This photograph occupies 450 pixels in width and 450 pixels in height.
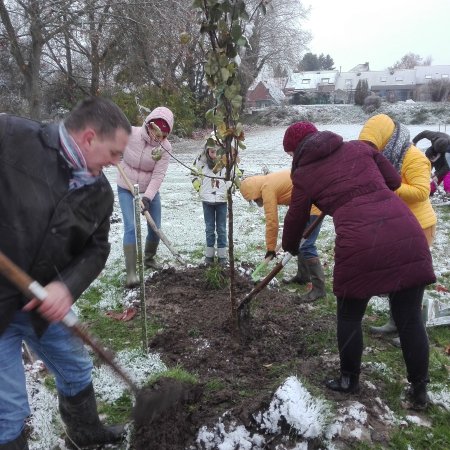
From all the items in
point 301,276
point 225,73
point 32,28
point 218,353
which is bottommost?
point 301,276

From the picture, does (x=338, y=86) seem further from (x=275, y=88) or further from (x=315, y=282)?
(x=315, y=282)

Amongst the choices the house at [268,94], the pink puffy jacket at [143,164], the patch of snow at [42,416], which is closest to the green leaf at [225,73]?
the pink puffy jacket at [143,164]

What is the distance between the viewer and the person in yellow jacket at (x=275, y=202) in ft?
13.5

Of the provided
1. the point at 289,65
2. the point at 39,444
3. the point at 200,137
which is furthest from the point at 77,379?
the point at 289,65

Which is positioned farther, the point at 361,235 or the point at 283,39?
the point at 283,39

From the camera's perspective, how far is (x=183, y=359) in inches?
136

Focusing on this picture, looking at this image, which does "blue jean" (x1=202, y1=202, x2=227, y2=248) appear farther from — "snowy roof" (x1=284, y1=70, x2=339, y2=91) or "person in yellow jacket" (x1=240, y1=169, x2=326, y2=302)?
"snowy roof" (x1=284, y1=70, x2=339, y2=91)

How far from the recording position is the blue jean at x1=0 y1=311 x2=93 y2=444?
1.96 metres

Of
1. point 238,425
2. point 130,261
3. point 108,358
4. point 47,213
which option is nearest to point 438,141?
point 130,261

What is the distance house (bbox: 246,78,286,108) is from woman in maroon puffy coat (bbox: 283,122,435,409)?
169 feet

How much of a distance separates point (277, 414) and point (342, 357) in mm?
611

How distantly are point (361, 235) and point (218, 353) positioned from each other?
156 cm

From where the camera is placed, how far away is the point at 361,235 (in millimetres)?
2512

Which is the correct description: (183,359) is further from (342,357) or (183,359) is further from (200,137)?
(200,137)
